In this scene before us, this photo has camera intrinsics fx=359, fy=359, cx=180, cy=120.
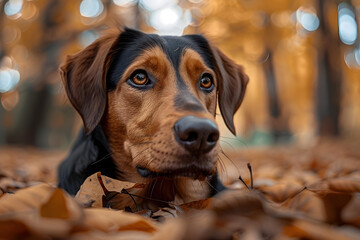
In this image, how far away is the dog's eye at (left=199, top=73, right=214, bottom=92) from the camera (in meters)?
2.91

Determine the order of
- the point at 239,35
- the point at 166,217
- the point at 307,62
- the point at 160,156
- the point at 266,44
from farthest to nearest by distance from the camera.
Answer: the point at 307,62
the point at 266,44
the point at 239,35
the point at 160,156
the point at 166,217

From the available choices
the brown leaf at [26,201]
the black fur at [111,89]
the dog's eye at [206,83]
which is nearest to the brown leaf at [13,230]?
the brown leaf at [26,201]

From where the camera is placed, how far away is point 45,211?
129cm

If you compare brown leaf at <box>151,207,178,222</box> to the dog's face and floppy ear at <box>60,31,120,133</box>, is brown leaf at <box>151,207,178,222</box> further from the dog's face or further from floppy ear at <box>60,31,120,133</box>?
floppy ear at <box>60,31,120,133</box>

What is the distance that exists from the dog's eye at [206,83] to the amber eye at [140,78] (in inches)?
18.2

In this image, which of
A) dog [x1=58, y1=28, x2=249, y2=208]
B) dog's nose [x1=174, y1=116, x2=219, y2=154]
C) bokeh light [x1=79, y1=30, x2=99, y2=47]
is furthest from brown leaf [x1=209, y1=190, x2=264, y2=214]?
bokeh light [x1=79, y1=30, x2=99, y2=47]

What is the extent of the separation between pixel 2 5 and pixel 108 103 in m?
7.37

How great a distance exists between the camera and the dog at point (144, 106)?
2.15m

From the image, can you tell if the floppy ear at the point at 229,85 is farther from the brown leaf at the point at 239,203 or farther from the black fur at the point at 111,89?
the brown leaf at the point at 239,203

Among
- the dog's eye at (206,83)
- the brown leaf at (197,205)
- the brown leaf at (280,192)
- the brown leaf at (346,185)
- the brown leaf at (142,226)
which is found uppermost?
the dog's eye at (206,83)

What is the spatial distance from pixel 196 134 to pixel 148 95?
813mm

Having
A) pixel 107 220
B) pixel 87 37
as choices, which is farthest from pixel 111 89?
pixel 87 37

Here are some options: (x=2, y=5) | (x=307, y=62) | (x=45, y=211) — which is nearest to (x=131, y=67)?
(x=45, y=211)

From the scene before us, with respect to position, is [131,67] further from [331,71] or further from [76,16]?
[331,71]
